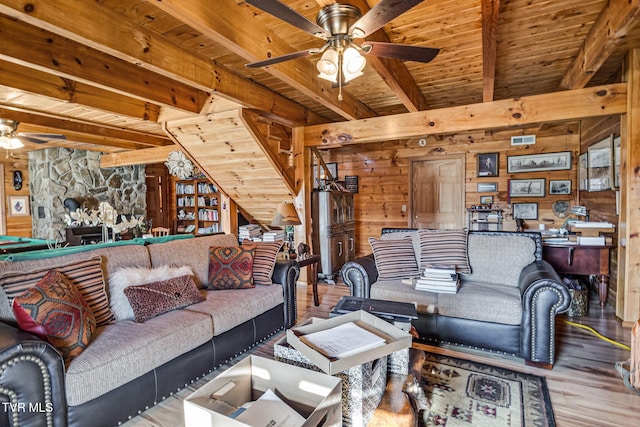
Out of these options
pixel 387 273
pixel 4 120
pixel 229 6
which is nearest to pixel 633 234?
pixel 387 273

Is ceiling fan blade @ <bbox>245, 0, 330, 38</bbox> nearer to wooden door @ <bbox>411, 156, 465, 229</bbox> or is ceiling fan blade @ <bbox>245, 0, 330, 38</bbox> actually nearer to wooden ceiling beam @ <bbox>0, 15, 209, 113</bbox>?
wooden ceiling beam @ <bbox>0, 15, 209, 113</bbox>

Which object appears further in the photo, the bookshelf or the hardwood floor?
the bookshelf

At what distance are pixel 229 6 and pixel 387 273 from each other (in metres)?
2.34

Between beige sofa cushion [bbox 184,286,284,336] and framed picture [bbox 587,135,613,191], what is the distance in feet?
12.1

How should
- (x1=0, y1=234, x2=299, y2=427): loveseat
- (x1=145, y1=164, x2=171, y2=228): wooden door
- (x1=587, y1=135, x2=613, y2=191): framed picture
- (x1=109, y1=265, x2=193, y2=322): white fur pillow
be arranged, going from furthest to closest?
1. (x1=145, y1=164, x2=171, y2=228): wooden door
2. (x1=587, y1=135, x2=613, y2=191): framed picture
3. (x1=109, y1=265, x2=193, y2=322): white fur pillow
4. (x1=0, y1=234, x2=299, y2=427): loveseat

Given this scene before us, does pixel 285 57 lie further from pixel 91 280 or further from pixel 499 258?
pixel 499 258

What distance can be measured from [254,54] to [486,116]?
255cm

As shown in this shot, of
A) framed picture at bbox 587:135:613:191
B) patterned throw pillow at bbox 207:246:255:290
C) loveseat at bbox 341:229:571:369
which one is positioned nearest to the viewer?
loveseat at bbox 341:229:571:369

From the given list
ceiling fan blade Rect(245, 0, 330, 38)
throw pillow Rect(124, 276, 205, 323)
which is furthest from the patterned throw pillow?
ceiling fan blade Rect(245, 0, 330, 38)

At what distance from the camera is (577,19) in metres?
2.51

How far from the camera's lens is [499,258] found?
2.89m

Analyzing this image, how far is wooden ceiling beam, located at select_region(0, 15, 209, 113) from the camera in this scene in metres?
2.22

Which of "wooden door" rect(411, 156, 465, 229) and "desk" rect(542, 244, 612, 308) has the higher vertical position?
"wooden door" rect(411, 156, 465, 229)

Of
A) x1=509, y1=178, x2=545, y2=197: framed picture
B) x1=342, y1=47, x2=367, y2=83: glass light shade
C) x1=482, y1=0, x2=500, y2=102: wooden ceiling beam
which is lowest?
x1=509, y1=178, x2=545, y2=197: framed picture
